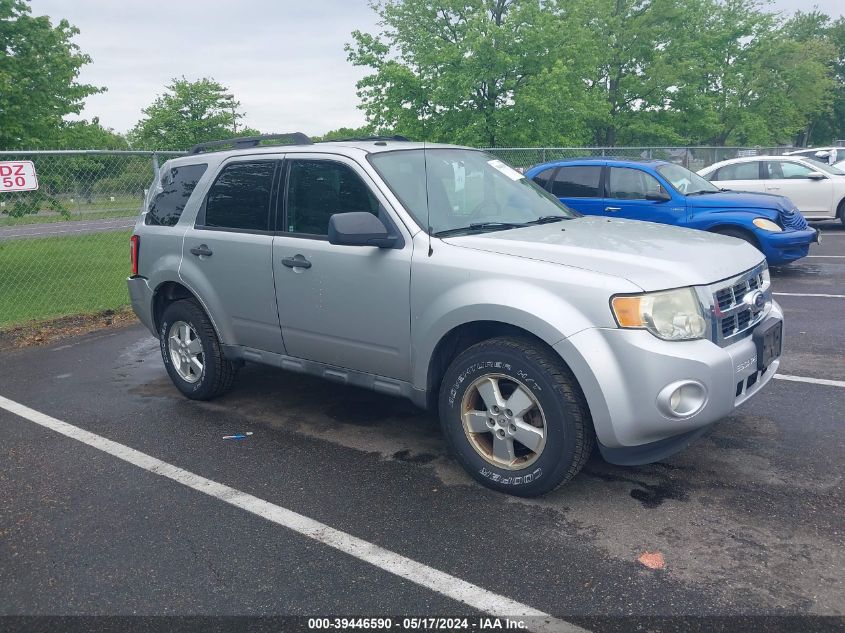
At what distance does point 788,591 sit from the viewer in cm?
278

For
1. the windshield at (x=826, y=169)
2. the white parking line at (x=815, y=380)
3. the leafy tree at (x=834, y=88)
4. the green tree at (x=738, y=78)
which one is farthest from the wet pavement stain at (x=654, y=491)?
the leafy tree at (x=834, y=88)

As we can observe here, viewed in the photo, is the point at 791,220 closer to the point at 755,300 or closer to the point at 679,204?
the point at 679,204

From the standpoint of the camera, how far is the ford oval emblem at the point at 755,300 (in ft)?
12.2

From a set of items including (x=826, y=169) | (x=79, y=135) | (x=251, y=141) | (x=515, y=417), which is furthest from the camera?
(x=826, y=169)

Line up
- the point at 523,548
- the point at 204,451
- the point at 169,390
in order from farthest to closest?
the point at 169,390 → the point at 204,451 → the point at 523,548

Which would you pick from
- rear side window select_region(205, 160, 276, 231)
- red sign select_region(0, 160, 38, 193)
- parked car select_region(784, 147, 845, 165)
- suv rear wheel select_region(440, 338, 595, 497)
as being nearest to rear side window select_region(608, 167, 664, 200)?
rear side window select_region(205, 160, 276, 231)

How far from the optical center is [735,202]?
32.3ft

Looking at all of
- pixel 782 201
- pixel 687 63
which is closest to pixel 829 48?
pixel 687 63

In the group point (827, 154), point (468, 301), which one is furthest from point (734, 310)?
point (827, 154)

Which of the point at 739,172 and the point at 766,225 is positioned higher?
the point at 739,172

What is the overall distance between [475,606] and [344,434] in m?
2.12

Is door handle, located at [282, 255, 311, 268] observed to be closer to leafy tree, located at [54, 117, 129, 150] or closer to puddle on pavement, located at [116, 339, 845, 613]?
puddle on pavement, located at [116, 339, 845, 613]

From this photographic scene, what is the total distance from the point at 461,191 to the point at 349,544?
2.32 m

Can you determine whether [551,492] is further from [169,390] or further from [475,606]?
[169,390]
